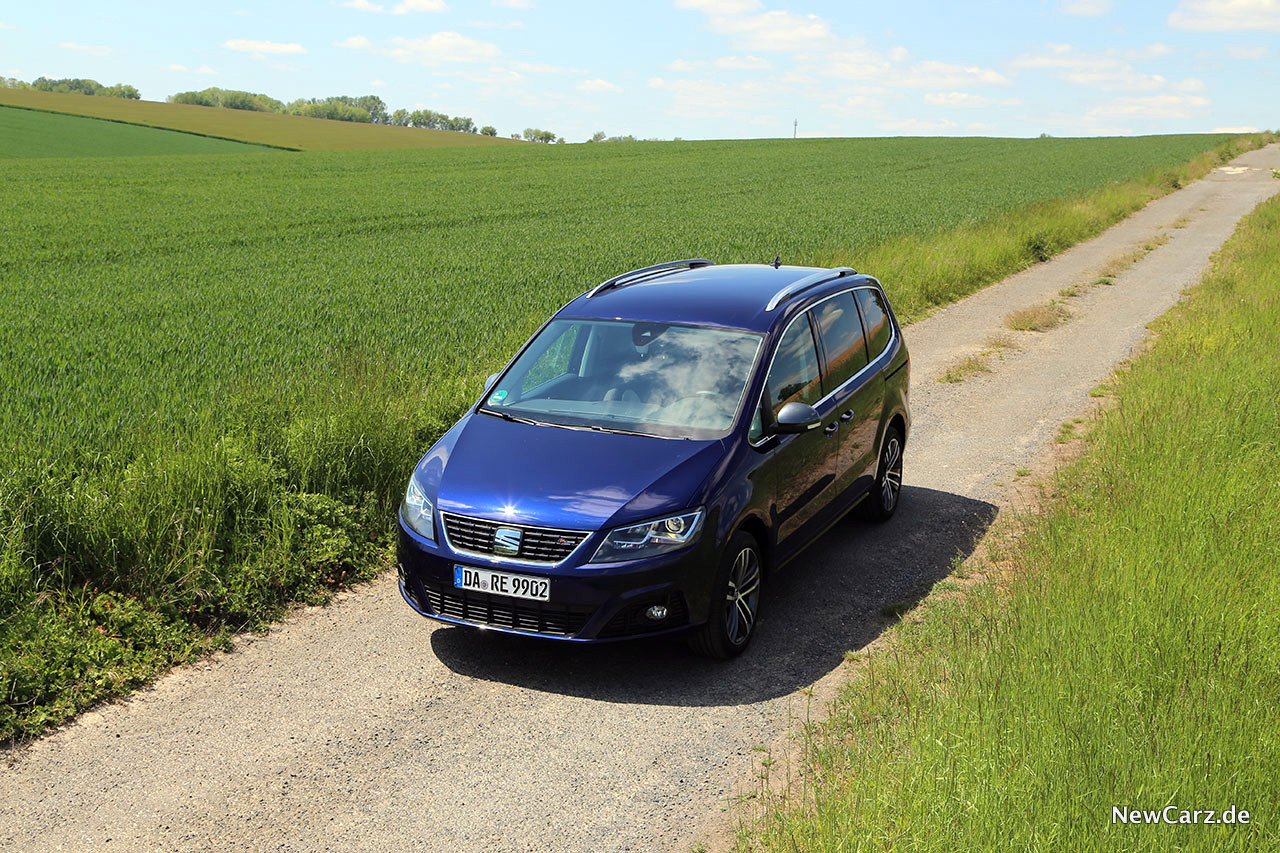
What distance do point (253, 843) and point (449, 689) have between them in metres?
1.45

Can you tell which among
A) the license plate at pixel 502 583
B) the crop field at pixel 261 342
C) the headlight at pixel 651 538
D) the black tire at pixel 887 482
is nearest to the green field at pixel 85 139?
the crop field at pixel 261 342

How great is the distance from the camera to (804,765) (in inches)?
184

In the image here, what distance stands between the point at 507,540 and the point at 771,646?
1686mm

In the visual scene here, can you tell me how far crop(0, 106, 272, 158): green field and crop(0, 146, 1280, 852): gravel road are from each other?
63.1 metres

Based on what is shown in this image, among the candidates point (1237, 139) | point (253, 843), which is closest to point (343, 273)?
point (253, 843)

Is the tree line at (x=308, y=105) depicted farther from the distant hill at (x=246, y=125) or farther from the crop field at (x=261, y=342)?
the crop field at (x=261, y=342)

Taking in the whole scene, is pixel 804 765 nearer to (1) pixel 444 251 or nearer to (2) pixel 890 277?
(2) pixel 890 277

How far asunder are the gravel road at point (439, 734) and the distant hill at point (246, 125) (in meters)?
82.5

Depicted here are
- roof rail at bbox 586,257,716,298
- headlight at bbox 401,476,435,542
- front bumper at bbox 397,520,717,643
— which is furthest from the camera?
roof rail at bbox 586,257,716,298

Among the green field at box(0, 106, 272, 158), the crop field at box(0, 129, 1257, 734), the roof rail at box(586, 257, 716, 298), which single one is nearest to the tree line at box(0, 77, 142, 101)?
the green field at box(0, 106, 272, 158)

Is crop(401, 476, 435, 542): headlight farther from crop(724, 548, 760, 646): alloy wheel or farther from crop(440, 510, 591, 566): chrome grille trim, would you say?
crop(724, 548, 760, 646): alloy wheel

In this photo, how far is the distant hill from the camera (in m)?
89.8

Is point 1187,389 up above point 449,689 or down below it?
above

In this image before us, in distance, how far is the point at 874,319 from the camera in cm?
823
